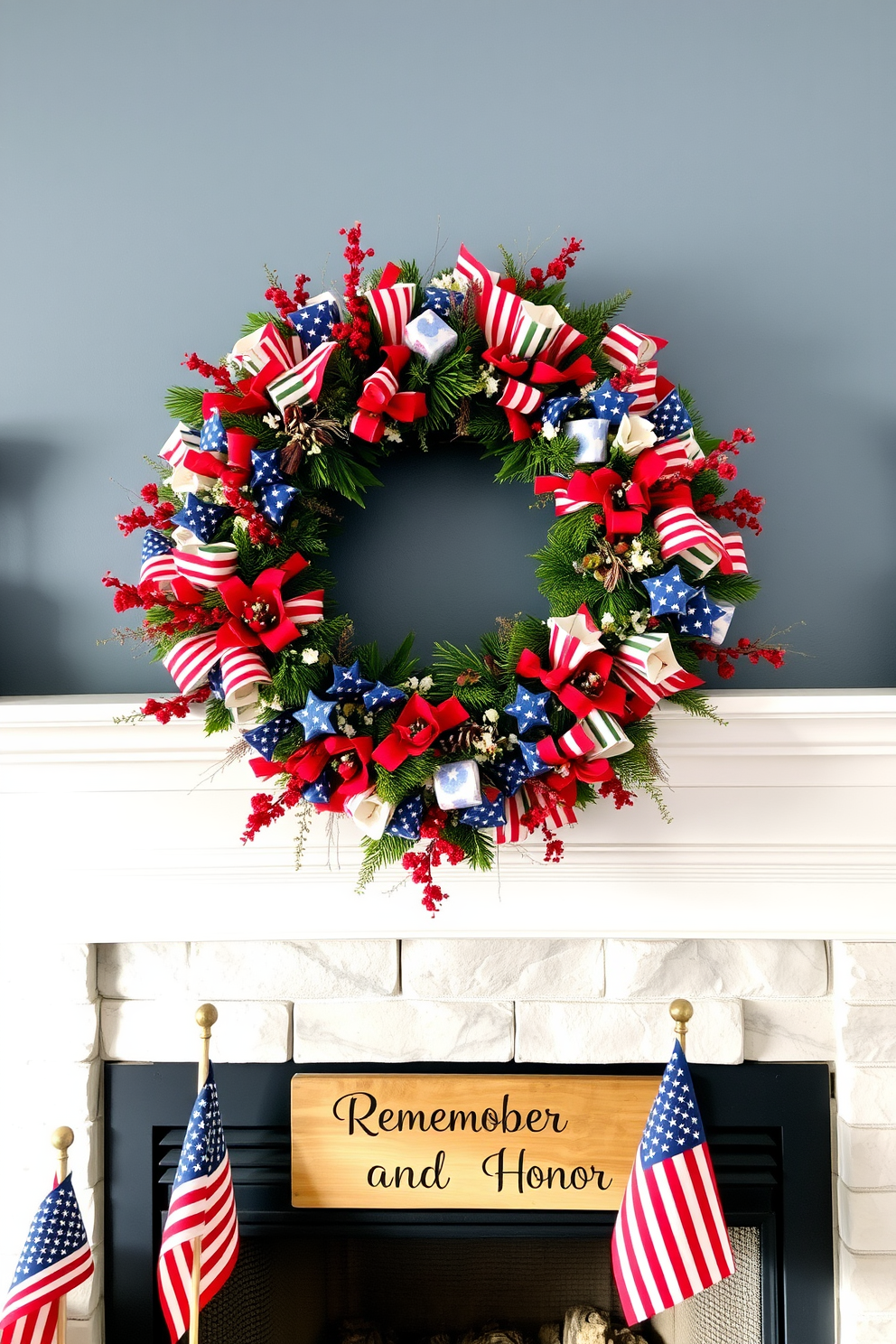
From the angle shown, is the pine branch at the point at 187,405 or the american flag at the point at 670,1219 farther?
the pine branch at the point at 187,405

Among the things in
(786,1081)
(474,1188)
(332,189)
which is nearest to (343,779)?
(474,1188)

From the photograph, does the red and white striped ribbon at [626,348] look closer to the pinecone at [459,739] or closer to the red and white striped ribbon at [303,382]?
the red and white striped ribbon at [303,382]

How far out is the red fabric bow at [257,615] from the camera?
109cm

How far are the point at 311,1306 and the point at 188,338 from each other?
5.01ft

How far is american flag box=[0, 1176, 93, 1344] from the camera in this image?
1094 mm

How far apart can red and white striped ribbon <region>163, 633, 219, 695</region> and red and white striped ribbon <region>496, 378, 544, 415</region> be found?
0.49 meters

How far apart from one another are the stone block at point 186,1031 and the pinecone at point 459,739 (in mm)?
486

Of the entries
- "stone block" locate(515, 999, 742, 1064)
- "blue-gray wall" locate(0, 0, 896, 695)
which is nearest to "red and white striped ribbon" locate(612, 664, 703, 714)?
"blue-gray wall" locate(0, 0, 896, 695)

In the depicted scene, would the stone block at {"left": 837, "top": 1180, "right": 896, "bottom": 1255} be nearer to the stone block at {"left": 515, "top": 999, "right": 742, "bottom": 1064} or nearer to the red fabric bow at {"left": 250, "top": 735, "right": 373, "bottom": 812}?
the stone block at {"left": 515, "top": 999, "right": 742, "bottom": 1064}

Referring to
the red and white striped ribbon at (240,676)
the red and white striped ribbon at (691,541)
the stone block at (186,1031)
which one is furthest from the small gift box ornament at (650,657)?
the stone block at (186,1031)

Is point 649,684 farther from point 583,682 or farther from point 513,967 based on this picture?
point 513,967

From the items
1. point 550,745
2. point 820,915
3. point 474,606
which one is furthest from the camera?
point 474,606

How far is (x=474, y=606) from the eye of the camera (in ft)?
4.34

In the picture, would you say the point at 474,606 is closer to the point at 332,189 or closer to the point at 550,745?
the point at 550,745
